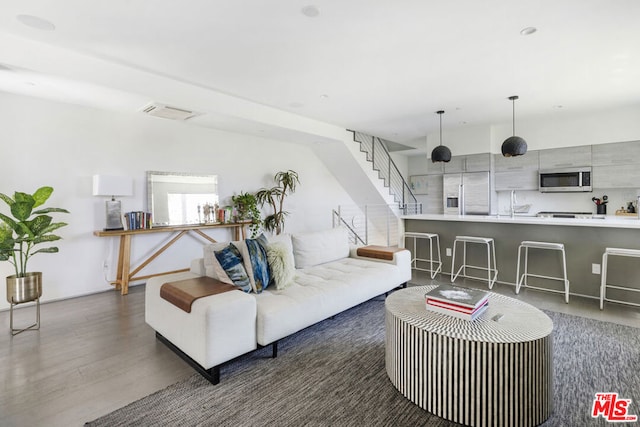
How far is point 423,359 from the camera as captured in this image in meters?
1.82

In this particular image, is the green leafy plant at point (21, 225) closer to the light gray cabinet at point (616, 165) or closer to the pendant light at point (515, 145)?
the pendant light at point (515, 145)

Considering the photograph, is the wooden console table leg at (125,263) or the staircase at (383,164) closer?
the wooden console table leg at (125,263)

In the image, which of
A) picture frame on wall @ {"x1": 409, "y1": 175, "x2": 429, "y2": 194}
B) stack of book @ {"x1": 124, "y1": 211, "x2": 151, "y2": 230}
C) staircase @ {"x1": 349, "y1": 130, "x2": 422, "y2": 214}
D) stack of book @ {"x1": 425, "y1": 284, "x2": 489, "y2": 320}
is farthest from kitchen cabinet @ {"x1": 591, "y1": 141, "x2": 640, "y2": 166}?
stack of book @ {"x1": 124, "y1": 211, "x2": 151, "y2": 230}

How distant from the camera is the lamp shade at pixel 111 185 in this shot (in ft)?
13.1

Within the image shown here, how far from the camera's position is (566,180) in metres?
5.80

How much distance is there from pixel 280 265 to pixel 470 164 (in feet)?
17.2

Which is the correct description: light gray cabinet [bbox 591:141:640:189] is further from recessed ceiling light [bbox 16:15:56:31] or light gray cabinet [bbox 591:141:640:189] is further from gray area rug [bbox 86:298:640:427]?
recessed ceiling light [bbox 16:15:56:31]

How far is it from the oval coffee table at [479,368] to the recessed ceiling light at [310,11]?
91.6 inches

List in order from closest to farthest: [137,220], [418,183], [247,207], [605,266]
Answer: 1. [605,266]
2. [137,220]
3. [247,207]
4. [418,183]

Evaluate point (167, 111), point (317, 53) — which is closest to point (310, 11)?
point (317, 53)

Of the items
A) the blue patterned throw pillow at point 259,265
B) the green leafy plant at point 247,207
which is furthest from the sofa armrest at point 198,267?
the green leafy plant at point 247,207

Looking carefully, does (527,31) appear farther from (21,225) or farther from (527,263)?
(21,225)

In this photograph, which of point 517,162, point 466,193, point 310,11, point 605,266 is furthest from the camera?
point 466,193

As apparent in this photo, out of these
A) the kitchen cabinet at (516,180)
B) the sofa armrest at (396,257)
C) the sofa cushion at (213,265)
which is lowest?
the sofa armrest at (396,257)
